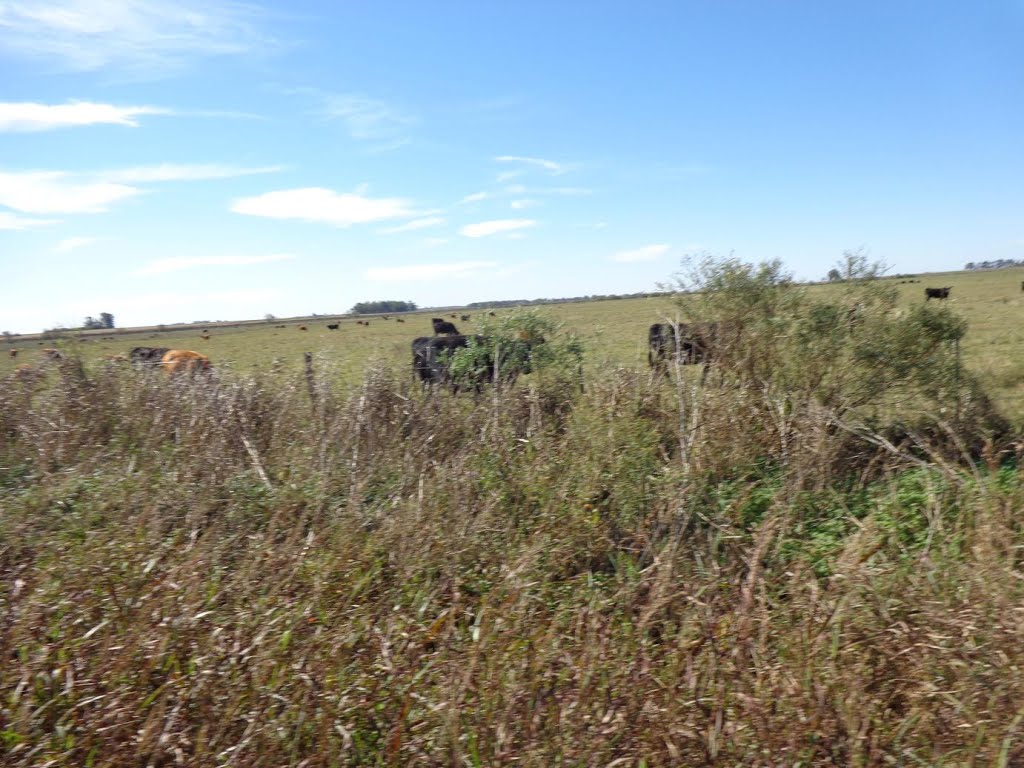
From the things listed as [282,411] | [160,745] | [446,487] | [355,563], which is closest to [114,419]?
[282,411]

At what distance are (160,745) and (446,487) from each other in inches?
129

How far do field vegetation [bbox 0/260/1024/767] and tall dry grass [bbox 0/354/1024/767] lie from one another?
0.02 meters

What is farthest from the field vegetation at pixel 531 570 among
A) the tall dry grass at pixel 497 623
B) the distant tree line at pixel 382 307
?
the distant tree line at pixel 382 307

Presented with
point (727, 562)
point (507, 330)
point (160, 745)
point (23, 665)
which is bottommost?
point (727, 562)

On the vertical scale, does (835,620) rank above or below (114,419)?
below

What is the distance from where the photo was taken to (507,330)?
9500 millimetres

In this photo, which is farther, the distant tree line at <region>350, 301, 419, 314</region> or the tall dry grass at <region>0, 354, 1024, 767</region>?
the distant tree line at <region>350, 301, 419, 314</region>

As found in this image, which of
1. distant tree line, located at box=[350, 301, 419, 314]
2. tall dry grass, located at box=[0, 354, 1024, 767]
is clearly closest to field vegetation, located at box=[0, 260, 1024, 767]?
tall dry grass, located at box=[0, 354, 1024, 767]

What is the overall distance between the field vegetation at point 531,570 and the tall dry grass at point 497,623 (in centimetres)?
2

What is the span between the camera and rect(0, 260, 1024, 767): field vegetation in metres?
2.73

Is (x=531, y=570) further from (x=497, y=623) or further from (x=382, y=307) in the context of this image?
(x=382, y=307)

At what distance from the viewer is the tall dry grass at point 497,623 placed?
269cm

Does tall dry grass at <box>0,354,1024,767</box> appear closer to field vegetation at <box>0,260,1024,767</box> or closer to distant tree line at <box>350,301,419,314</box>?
field vegetation at <box>0,260,1024,767</box>

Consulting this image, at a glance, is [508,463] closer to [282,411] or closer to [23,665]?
[282,411]
